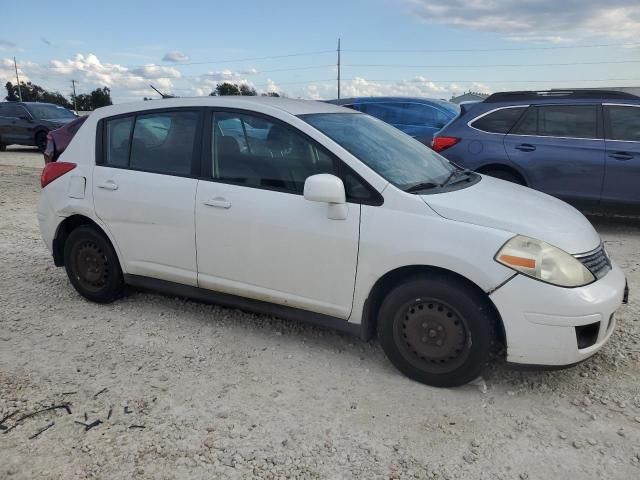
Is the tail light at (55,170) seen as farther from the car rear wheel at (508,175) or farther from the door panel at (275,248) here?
the car rear wheel at (508,175)

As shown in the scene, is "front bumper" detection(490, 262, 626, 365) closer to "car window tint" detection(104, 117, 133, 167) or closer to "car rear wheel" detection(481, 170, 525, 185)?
"car window tint" detection(104, 117, 133, 167)

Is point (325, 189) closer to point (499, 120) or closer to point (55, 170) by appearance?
point (55, 170)

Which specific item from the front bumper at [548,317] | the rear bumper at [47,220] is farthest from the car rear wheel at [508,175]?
the rear bumper at [47,220]

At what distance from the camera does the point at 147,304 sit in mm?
4430

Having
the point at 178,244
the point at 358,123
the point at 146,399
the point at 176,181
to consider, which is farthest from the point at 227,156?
the point at 146,399

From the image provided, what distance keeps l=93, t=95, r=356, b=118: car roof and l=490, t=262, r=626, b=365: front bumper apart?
1.80 metres

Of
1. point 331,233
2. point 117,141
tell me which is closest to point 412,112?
point 117,141

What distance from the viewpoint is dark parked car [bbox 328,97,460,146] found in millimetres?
9875

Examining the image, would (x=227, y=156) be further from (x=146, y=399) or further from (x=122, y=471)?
(x=122, y=471)

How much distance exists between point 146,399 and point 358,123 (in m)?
2.29

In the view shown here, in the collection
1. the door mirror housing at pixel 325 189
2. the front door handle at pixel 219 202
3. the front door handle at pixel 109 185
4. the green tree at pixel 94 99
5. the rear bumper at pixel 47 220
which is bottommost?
the rear bumper at pixel 47 220

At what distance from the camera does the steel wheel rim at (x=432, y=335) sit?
117 inches

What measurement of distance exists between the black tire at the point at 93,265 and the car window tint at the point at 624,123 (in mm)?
5686

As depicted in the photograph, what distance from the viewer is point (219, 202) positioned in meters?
3.57
